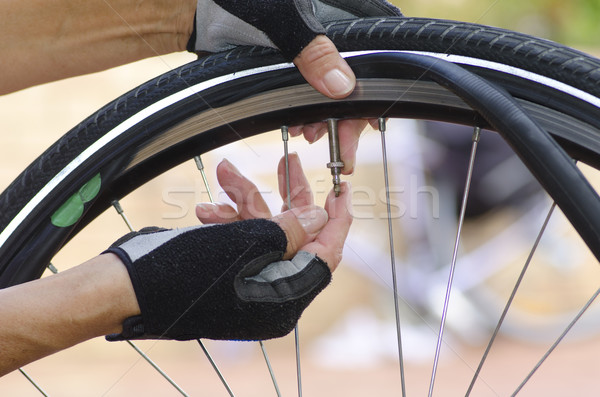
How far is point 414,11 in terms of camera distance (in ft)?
12.6

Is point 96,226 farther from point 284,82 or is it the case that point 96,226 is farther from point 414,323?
point 284,82

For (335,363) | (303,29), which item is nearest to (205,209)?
(303,29)

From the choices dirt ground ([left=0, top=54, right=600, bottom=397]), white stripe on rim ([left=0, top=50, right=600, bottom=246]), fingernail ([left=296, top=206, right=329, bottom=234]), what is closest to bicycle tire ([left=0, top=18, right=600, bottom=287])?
white stripe on rim ([left=0, top=50, right=600, bottom=246])

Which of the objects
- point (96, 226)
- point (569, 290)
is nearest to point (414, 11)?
point (569, 290)

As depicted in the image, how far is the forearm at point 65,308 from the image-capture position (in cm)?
59

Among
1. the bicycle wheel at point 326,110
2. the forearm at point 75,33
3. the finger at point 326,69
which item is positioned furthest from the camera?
the forearm at point 75,33

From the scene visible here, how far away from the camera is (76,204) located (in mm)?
758

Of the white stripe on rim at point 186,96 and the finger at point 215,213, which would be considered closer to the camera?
the white stripe on rim at point 186,96

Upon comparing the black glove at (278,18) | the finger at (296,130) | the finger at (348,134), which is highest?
the black glove at (278,18)

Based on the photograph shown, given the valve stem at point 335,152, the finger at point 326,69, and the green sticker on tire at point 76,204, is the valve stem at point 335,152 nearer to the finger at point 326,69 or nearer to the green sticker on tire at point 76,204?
the finger at point 326,69

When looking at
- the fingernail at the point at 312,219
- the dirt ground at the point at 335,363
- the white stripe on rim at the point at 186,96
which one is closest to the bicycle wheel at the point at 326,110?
the white stripe on rim at the point at 186,96

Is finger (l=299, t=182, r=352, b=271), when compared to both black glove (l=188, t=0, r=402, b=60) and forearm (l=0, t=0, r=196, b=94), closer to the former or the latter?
black glove (l=188, t=0, r=402, b=60)

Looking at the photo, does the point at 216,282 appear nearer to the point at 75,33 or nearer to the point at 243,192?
the point at 243,192

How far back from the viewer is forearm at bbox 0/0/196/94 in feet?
2.76
